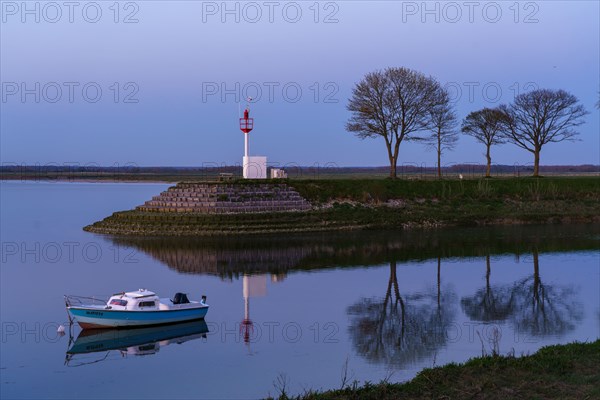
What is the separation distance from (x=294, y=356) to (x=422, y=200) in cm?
4205

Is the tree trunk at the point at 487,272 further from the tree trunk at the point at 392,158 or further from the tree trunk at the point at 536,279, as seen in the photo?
the tree trunk at the point at 392,158

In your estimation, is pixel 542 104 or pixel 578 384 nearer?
pixel 578 384

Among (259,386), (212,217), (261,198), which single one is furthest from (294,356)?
(261,198)

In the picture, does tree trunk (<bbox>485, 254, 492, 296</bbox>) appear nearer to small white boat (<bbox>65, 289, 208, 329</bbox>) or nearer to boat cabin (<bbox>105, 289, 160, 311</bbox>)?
small white boat (<bbox>65, 289, 208, 329</bbox>)

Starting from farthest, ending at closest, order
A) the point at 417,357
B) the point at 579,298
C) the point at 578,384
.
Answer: the point at 579,298 < the point at 417,357 < the point at 578,384

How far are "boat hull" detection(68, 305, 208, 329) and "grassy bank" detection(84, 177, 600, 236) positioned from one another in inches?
918

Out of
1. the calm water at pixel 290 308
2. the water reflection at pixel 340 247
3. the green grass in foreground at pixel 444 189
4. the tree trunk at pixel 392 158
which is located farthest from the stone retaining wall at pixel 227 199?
the tree trunk at pixel 392 158

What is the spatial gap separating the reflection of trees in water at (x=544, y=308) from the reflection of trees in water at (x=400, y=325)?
253 centimetres

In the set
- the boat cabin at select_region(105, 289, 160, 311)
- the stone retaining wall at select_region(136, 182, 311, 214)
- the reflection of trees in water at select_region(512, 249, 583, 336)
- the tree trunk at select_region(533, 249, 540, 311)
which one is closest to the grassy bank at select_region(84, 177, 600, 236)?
the stone retaining wall at select_region(136, 182, 311, 214)

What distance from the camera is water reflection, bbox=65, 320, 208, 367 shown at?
20.3 meters

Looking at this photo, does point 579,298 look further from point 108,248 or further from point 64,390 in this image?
point 108,248

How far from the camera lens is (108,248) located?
139 feet

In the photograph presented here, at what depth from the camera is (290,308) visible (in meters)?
25.5

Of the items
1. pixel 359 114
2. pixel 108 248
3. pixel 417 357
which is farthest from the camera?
pixel 359 114
